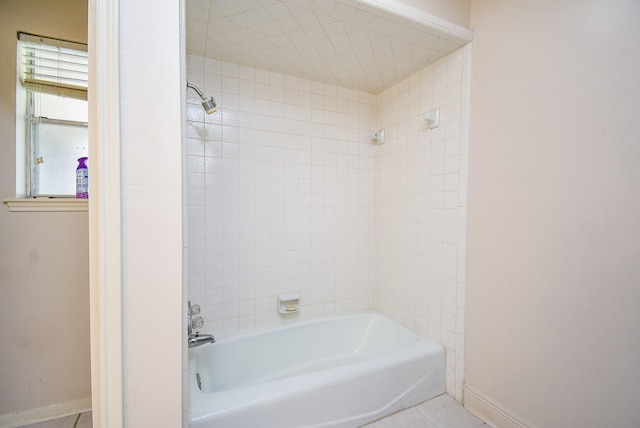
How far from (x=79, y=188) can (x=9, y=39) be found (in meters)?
0.81

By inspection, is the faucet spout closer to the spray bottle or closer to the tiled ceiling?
the spray bottle

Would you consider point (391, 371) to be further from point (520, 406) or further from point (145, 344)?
point (145, 344)

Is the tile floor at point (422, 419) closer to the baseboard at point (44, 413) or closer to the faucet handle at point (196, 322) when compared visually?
the baseboard at point (44, 413)

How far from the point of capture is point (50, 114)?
1.50 meters

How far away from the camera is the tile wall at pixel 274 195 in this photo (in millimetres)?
1714

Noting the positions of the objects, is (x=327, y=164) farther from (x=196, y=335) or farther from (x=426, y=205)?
(x=196, y=335)

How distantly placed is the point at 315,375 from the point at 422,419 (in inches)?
26.0

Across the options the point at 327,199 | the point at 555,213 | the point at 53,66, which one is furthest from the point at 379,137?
the point at 53,66

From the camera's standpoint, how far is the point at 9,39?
133cm

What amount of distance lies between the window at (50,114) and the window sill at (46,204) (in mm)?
87

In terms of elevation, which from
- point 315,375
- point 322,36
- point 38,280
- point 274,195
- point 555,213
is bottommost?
point 315,375

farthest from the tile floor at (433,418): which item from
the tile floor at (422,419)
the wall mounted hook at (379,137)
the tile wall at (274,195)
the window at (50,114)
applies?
the window at (50,114)

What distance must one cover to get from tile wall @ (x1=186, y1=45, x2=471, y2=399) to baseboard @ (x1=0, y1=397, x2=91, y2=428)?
0.78m

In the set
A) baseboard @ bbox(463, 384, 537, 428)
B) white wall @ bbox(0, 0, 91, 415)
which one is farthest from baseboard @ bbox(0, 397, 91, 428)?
baseboard @ bbox(463, 384, 537, 428)
